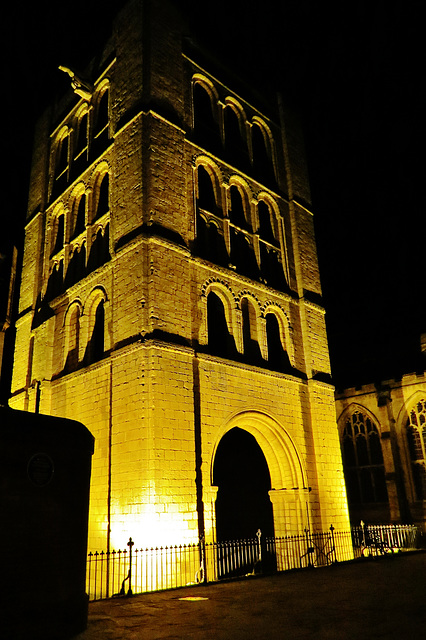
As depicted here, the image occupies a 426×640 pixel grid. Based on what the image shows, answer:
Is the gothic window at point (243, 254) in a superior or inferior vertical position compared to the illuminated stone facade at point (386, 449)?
superior

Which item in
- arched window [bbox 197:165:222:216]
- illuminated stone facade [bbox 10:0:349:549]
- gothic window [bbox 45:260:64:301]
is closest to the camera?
illuminated stone facade [bbox 10:0:349:549]

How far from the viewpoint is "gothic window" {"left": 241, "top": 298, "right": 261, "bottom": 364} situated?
16984 mm

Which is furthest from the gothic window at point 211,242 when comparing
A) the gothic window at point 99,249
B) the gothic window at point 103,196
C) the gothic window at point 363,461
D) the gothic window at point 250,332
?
the gothic window at point 363,461

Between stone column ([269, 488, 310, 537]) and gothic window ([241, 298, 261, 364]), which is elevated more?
gothic window ([241, 298, 261, 364])

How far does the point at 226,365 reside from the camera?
1559 cm

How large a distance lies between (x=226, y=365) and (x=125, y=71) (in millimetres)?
11822

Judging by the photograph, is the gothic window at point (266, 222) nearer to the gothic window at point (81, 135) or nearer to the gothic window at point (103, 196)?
the gothic window at point (103, 196)

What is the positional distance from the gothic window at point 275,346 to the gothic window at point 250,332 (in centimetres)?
102

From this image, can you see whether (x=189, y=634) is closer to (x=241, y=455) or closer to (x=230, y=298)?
(x=230, y=298)

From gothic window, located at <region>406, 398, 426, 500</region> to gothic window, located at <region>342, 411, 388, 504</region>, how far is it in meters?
1.62

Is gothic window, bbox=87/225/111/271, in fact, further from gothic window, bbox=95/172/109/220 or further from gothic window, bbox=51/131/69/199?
gothic window, bbox=51/131/69/199

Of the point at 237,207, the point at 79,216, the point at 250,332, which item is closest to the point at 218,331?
the point at 250,332

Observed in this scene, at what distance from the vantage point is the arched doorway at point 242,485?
63.0 ft

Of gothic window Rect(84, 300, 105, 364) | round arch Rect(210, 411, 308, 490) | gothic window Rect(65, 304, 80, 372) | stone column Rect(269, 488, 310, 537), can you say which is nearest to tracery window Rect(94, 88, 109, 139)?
gothic window Rect(65, 304, 80, 372)
